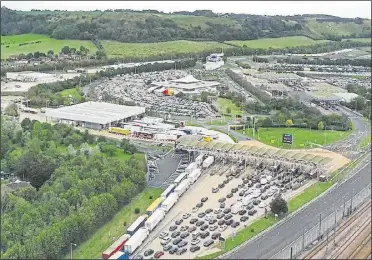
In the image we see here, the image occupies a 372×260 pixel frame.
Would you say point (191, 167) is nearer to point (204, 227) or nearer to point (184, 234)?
point (204, 227)

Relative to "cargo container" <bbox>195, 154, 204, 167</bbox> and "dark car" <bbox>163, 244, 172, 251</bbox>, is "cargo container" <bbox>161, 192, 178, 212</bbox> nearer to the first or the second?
"dark car" <bbox>163, 244, 172, 251</bbox>

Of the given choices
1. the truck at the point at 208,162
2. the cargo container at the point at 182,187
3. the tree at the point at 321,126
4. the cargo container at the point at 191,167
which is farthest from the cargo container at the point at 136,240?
the tree at the point at 321,126

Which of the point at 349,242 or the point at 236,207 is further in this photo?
the point at 236,207

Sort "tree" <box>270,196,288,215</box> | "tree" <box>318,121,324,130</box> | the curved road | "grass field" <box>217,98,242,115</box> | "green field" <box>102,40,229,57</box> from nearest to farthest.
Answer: the curved road, "tree" <box>270,196,288,215</box>, "tree" <box>318,121,324,130</box>, "grass field" <box>217,98,242,115</box>, "green field" <box>102,40,229,57</box>

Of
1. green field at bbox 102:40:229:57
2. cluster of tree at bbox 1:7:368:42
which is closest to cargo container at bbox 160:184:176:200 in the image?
green field at bbox 102:40:229:57

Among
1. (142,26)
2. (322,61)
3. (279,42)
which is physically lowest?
(322,61)

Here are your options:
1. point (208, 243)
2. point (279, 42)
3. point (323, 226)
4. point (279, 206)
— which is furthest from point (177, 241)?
point (279, 42)

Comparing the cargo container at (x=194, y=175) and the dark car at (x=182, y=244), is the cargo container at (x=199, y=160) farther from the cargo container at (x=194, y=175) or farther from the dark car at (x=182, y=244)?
the dark car at (x=182, y=244)
